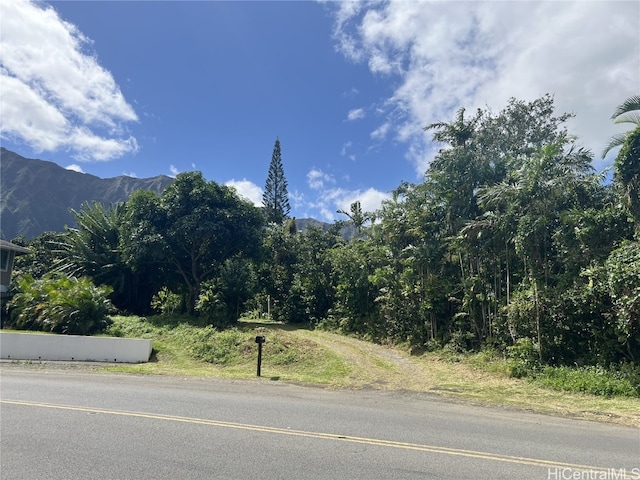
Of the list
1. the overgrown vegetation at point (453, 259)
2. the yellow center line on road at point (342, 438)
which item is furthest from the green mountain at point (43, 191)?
the yellow center line on road at point (342, 438)

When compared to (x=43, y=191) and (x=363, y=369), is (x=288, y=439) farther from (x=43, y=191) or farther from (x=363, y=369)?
(x=43, y=191)

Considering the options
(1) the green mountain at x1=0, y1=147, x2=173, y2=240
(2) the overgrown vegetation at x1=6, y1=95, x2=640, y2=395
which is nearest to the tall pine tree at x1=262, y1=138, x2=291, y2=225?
(2) the overgrown vegetation at x1=6, y1=95, x2=640, y2=395

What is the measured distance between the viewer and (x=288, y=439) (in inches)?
212

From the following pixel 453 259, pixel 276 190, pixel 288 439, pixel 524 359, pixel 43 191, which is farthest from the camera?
pixel 43 191

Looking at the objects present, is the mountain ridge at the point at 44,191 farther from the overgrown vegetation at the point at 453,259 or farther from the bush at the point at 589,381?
the bush at the point at 589,381

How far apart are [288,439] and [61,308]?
1572cm

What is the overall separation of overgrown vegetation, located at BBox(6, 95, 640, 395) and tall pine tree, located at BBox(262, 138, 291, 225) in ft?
58.2

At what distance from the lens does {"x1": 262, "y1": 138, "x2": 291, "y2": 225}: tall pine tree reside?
48.6 meters

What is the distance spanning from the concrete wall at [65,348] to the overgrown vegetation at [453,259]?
9.44 feet

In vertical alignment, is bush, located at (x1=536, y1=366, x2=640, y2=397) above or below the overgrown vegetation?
below

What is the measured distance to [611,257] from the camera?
950 cm

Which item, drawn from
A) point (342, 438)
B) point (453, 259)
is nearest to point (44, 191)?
point (453, 259)

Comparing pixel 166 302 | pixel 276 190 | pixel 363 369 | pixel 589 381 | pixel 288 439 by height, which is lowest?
pixel 363 369

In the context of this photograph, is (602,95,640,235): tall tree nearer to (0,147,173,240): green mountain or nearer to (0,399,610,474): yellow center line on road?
(0,399,610,474): yellow center line on road
